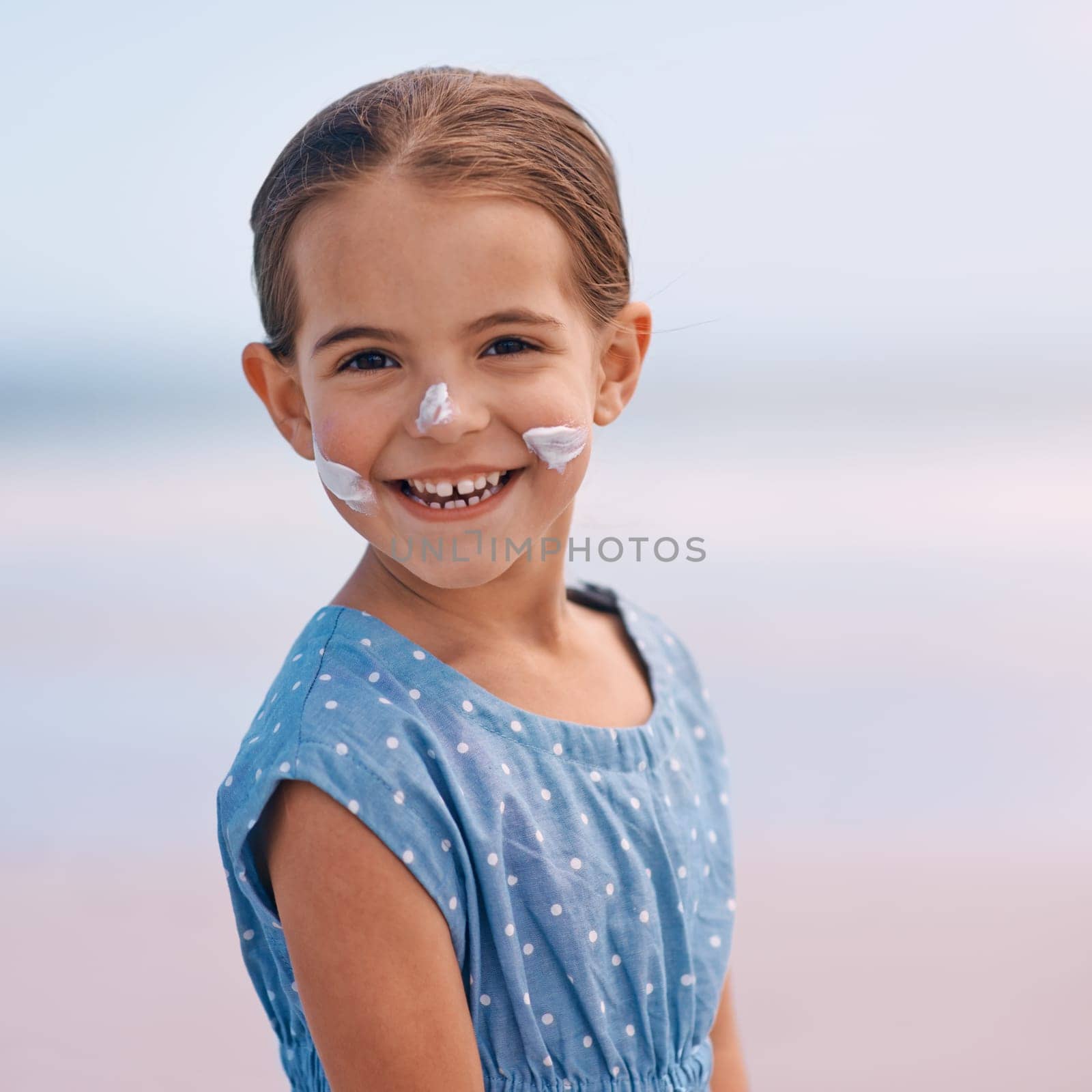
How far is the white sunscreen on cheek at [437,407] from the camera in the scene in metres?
0.81

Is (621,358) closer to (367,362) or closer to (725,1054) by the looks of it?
(367,362)

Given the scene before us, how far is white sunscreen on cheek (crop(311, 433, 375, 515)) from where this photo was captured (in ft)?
2.81

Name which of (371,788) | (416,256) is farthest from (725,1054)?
(416,256)

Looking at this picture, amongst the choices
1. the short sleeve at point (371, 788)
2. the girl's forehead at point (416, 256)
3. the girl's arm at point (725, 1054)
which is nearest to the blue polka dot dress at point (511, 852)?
the short sleeve at point (371, 788)

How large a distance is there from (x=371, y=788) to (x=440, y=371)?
27 centimetres

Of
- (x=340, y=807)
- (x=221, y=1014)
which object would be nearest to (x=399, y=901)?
(x=340, y=807)

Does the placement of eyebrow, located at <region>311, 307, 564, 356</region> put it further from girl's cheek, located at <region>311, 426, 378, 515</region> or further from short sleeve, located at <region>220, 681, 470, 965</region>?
short sleeve, located at <region>220, 681, 470, 965</region>

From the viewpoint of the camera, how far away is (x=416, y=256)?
801mm

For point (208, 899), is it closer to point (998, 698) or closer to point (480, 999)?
point (480, 999)

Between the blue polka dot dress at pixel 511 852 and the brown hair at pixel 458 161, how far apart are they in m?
0.26

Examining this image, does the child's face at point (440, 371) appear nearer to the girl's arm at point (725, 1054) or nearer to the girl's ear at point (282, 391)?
the girl's ear at point (282, 391)

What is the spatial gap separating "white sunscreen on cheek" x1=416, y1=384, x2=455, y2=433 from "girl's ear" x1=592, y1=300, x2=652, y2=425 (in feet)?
0.58

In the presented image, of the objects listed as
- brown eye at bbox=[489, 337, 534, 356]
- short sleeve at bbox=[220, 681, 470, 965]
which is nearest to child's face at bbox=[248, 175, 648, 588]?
brown eye at bbox=[489, 337, 534, 356]

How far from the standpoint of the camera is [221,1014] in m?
1.86
